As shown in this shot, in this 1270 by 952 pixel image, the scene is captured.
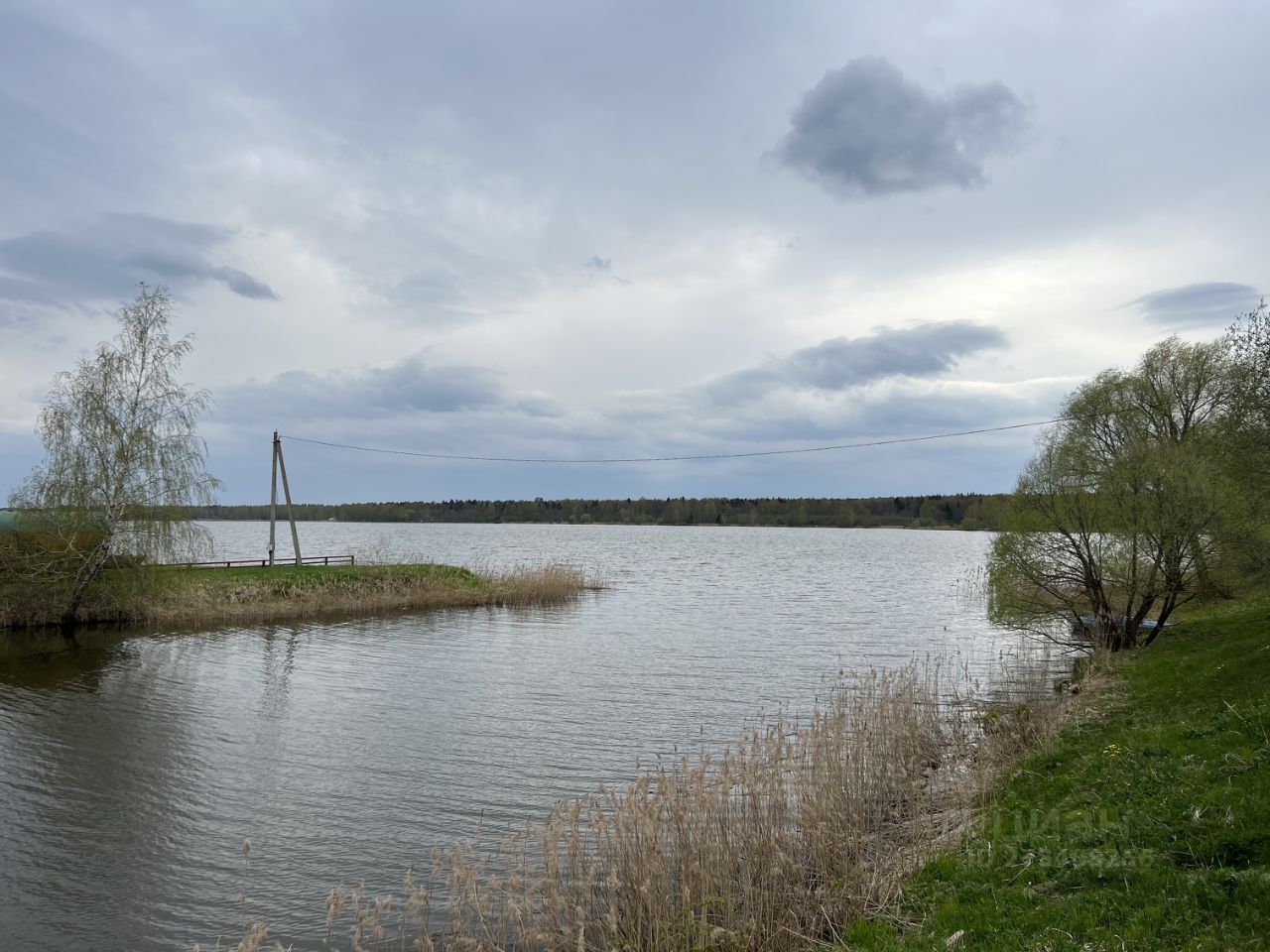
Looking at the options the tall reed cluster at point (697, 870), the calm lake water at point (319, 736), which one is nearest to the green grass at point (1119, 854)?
the tall reed cluster at point (697, 870)

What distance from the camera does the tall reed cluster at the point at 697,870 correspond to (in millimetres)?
6930

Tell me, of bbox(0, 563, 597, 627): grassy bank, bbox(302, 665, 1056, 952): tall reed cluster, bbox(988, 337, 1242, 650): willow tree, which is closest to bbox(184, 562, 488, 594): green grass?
bbox(0, 563, 597, 627): grassy bank

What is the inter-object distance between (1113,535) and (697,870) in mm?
19579

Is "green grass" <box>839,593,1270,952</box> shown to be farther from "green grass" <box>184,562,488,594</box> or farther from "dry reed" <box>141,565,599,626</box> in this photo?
"green grass" <box>184,562,488,594</box>

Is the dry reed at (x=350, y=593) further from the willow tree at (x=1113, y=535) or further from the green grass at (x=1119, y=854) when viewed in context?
the green grass at (x=1119, y=854)

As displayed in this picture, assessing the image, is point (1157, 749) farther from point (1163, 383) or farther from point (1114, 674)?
point (1163, 383)

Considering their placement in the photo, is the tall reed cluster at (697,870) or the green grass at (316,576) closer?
the tall reed cluster at (697,870)

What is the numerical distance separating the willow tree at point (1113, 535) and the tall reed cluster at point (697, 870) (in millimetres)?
13656

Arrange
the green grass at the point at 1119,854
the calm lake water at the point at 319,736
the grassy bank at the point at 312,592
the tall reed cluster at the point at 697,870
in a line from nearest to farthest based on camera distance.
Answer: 1. the green grass at the point at 1119,854
2. the tall reed cluster at the point at 697,870
3. the calm lake water at the point at 319,736
4. the grassy bank at the point at 312,592

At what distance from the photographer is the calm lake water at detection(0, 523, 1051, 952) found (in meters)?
9.24

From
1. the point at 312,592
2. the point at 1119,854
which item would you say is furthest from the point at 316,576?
the point at 1119,854

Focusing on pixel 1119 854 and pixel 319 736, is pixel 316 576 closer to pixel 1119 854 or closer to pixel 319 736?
pixel 319 736

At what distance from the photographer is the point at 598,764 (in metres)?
13.8

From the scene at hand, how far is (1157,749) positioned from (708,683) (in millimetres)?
11852
